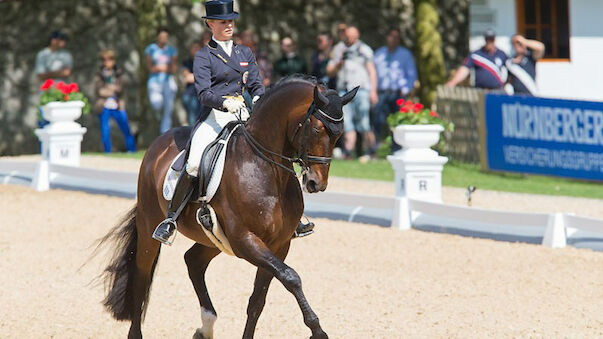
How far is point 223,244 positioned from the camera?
8.16 m

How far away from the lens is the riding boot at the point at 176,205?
8.35 metres

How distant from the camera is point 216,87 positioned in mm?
8555

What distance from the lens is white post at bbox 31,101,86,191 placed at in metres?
18.4

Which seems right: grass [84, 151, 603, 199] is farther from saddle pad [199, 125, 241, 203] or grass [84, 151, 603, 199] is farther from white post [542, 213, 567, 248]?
saddle pad [199, 125, 241, 203]

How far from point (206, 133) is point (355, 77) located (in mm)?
11429

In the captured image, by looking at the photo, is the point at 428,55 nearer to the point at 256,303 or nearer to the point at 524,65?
the point at 524,65

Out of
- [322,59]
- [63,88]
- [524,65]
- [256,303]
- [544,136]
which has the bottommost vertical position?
[544,136]

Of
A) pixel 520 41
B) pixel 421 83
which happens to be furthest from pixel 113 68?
pixel 520 41

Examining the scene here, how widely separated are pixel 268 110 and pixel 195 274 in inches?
67.3

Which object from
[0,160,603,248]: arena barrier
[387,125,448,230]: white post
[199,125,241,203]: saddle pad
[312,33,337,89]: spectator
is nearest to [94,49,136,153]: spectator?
[0,160,603,248]: arena barrier

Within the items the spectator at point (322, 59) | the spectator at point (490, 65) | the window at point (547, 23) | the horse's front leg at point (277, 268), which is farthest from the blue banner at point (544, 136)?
the horse's front leg at point (277, 268)

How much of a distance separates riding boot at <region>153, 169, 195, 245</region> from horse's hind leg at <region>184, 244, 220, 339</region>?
626mm

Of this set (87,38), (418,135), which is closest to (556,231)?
(418,135)

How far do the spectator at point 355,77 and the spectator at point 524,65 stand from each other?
234 cm
